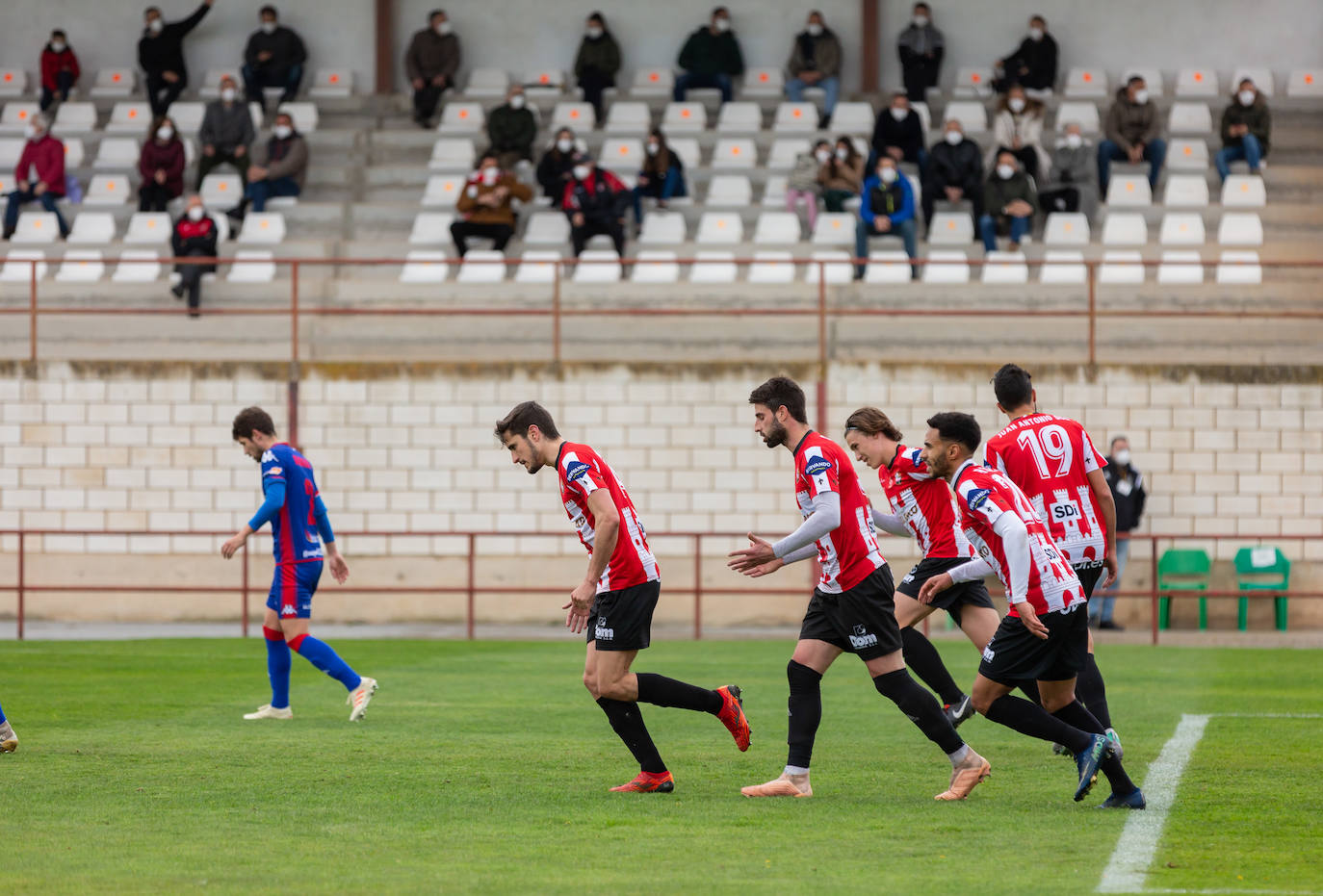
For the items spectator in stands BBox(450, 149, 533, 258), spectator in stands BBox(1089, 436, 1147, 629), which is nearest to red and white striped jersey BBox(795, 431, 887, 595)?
spectator in stands BBox(1089, 436, 1147, 629)

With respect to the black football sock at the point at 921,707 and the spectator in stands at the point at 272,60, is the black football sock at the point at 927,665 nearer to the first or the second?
the black football sock at the point at 921,707

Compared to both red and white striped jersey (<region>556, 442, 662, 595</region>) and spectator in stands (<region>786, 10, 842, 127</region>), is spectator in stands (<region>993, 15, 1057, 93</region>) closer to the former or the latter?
spectator in stands (<region>786, 10, 842, 127</region>)

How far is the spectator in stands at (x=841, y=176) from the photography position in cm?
2225

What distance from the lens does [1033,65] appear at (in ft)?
81.8

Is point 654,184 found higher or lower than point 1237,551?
higher

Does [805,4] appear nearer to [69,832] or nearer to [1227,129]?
[1227,129]

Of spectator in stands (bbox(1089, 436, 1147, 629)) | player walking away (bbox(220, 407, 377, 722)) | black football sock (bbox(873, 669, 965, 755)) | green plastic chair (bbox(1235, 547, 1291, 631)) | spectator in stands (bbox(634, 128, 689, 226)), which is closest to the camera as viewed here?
black football sock (bbox(873, 669, 965, 755))

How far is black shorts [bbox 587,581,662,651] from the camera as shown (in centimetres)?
764

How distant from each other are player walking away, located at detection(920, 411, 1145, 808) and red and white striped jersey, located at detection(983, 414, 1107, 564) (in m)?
1.16

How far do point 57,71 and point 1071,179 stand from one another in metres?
15.1

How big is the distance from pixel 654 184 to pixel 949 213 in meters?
3.90

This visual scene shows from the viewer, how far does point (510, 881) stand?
19.6ft

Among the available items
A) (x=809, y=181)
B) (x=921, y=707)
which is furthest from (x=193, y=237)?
(x=921, y=707)

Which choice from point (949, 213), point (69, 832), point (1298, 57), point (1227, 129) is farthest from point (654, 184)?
point (69, 832)
